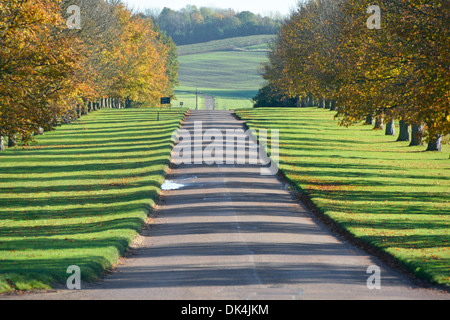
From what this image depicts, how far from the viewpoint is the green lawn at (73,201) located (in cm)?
1456

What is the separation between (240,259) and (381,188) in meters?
13.8

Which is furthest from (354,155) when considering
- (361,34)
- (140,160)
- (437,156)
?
(140,160)

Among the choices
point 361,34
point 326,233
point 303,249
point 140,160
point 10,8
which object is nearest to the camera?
point 303,249

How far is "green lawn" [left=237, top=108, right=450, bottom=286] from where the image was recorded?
1686 cm

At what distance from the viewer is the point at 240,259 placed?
50.3ft

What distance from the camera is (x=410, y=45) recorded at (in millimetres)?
23297

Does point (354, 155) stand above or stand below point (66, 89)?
below

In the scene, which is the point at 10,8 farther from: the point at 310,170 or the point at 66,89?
the point at 310,170
